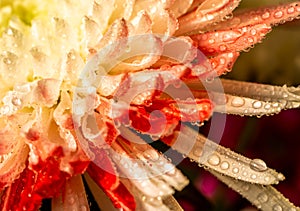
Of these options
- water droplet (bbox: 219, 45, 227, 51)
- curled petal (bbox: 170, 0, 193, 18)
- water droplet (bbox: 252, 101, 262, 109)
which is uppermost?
curled petal (bbox: 170, 0, 193, 18)

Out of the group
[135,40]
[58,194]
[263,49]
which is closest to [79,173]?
[58,194]

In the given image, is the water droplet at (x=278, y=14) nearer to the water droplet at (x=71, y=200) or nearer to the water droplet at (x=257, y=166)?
the water droplet at (x=257, y=166)

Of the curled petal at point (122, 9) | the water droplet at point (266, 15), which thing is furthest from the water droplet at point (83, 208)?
the water droplet at point (266, 15)

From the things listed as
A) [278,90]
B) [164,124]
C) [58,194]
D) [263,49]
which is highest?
[263,49]

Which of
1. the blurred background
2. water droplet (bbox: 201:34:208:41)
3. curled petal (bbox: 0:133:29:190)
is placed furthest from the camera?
the blurred background

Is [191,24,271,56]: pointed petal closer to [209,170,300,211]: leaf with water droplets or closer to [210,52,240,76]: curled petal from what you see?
[210,52,240,76]: curled petal

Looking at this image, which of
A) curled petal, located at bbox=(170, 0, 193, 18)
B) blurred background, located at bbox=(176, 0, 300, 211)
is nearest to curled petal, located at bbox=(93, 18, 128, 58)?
curled petal, located at bbox=(170, 0, 193, 18)

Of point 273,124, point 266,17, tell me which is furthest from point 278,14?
point 273,124

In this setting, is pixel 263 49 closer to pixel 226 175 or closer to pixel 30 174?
pixel 226 175
